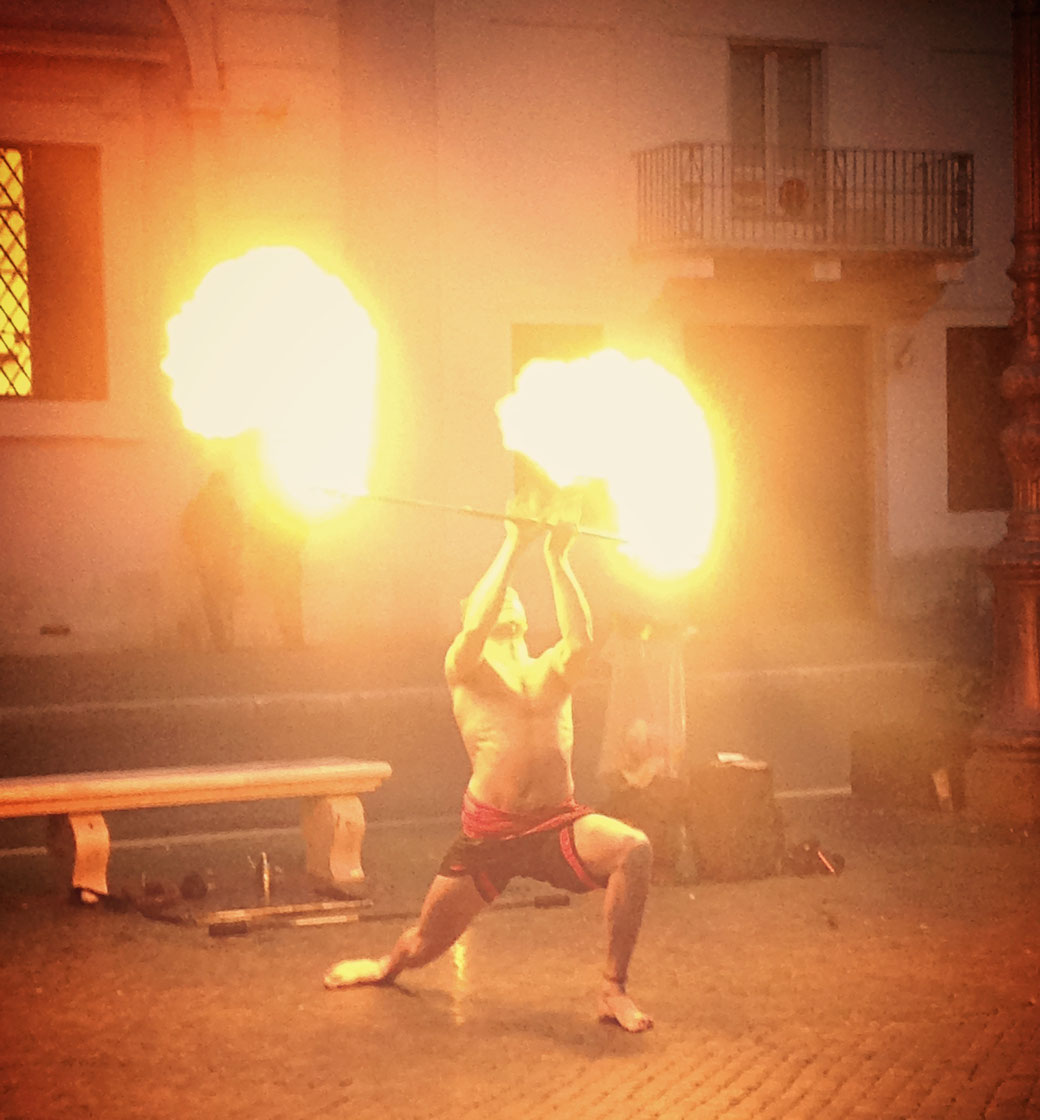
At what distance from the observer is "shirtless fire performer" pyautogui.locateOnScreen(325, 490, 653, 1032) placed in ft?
22.8

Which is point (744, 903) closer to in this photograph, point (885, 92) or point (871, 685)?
point (871, 685)

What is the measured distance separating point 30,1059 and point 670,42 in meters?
16.5

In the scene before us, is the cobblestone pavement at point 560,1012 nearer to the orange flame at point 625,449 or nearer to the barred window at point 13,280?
the orange flame at point 625,449

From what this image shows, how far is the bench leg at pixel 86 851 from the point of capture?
9.21 meters

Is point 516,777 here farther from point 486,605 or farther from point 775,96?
point 775,96

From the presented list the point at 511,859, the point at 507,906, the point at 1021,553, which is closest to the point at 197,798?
the point at 507,906

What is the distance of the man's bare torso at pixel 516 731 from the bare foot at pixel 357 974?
0.85 meters

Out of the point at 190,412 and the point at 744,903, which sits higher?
the point at 190,412

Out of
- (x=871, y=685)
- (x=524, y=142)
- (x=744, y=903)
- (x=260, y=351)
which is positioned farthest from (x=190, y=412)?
(x=524, y=142)

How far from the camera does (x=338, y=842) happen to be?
9.59 m

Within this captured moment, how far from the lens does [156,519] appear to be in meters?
18.5

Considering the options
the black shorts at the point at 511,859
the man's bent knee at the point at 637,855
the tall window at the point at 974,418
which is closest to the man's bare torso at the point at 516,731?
the black shorts at the point at 511,859

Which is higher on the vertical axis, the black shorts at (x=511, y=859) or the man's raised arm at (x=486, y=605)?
the man's raised arm at (x=486, y=605)

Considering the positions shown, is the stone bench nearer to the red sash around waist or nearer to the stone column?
the red sash around waist
